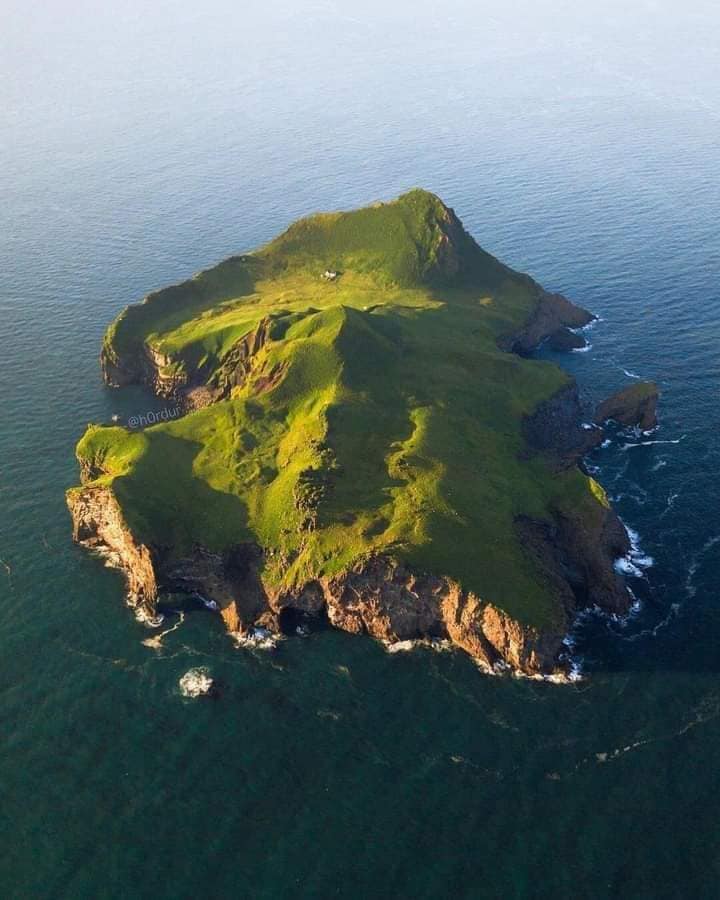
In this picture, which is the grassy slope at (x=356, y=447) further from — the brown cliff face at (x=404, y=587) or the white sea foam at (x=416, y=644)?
the white sea foam at (x=416, y=644)

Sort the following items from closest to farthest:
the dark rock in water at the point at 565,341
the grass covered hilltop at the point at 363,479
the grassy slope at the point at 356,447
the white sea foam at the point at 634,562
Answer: the grass covered hilltop at the point at 363,479, the grassy slope at the point at 356,447, the white sea foam at the point at 634,562, the dark rock in water at the point at 565,341

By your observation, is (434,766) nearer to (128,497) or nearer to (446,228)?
(128,497)

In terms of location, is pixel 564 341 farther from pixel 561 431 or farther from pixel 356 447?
pixel 356 447

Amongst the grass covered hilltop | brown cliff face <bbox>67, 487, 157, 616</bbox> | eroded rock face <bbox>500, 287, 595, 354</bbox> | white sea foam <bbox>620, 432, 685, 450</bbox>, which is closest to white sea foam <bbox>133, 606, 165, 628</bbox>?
brown cliff face <bbox>67, 487, 157, 616</bbox>

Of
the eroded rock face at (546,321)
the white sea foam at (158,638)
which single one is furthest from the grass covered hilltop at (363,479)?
the white sea foam at (158,638)

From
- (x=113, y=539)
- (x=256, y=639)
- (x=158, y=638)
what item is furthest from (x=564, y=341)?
(x=158, y=638)

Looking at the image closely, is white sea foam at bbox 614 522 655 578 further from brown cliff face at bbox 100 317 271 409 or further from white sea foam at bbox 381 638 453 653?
brown cliff face at bbox 100 317 271 409
